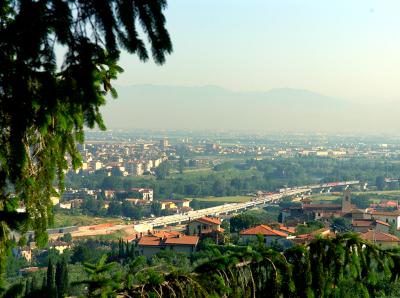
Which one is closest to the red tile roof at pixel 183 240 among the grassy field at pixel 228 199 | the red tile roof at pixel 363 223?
the red tile roof at pixel 363 223

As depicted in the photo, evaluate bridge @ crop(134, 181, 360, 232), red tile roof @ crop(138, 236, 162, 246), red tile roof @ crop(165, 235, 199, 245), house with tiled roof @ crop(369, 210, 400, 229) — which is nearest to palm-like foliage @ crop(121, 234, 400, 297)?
red tile roof @ crop(165, 235, 199, 245)

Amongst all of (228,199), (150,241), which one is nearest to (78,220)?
(228,199)

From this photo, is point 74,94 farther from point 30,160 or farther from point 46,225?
point 46,225

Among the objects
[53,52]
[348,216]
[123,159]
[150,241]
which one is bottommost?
[123,159]

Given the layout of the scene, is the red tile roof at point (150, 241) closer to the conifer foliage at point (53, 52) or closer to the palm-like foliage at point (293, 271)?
the palm-like foliage at point (293, 271)

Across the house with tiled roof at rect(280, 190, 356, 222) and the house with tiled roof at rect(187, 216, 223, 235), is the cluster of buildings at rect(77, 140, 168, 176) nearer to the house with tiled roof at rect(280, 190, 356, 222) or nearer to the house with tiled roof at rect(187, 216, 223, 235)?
the house with tiled roof at rect(280, 190, 356, 222)

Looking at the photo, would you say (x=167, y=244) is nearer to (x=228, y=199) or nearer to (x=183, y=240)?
(x=183, y=240)
